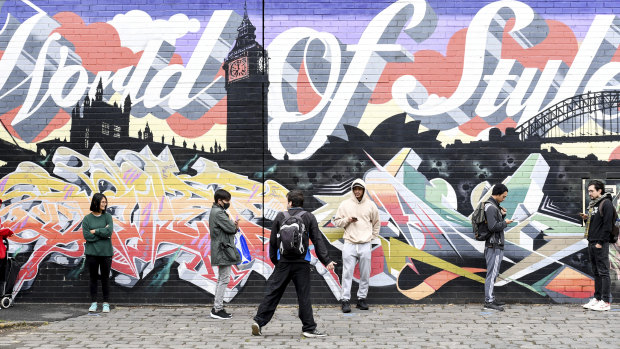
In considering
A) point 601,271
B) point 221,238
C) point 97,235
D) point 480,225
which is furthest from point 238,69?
point 601,271

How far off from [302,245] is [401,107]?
331 cm

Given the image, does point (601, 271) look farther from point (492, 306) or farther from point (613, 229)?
point (492, 306)

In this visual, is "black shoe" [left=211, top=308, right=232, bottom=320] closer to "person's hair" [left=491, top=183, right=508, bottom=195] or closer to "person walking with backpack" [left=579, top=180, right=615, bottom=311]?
"person's hair" [left=491, top=183, right=508, bottom=195]

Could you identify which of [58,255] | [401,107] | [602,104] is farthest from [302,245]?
[602,104]

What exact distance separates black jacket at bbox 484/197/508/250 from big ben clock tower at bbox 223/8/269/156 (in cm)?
348

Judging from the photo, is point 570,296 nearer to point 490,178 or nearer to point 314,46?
point 490,178

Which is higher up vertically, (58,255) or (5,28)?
(5,28)

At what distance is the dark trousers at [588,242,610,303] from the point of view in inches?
384

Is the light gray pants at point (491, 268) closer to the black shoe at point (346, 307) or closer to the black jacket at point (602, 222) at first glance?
the black jacket at point (602, 222)

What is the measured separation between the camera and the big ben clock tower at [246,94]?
34.4 feet

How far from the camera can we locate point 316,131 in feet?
34.4

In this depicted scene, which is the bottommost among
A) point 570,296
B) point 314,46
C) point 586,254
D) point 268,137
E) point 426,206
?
point 570,296

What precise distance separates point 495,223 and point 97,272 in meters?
5.84

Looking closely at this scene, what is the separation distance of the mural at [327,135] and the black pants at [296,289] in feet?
7.17
